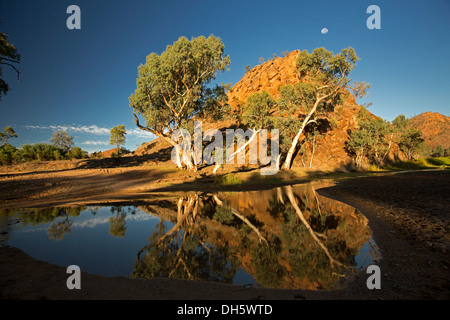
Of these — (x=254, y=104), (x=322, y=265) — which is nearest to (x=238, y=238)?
(x=322, y=265)

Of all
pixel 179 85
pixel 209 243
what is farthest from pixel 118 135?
pixel 209 243

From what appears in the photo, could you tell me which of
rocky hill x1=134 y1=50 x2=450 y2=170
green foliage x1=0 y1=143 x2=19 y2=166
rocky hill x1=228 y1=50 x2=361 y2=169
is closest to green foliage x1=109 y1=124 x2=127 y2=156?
rocky hill x1=134 y1=50 x2=450 y2=170

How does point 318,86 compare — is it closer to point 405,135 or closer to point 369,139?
point 369,139

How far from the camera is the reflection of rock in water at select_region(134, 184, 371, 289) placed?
4.60 metres

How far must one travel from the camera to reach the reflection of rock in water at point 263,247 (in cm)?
460

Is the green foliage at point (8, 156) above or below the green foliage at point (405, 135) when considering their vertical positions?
below

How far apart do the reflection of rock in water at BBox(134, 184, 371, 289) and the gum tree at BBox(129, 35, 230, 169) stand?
20.6m

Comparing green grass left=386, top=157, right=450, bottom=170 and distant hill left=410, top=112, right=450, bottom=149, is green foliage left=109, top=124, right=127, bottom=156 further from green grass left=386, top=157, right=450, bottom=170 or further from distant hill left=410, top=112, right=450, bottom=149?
distant hill left=410, top=112, right=450, bottom=149

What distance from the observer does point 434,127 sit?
136 meters

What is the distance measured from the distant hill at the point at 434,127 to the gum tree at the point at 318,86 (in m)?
128

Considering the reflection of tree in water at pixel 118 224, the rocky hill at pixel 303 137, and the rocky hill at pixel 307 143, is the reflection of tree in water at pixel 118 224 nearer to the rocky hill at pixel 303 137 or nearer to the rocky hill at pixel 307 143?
the rocky hill at pixel 303 137

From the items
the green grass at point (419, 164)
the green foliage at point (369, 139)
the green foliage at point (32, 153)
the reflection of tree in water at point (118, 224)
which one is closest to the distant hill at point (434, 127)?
the green grass at point (419, 164)
